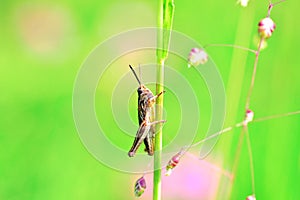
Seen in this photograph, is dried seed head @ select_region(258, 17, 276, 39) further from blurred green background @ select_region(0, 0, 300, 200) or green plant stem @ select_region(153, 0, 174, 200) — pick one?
blurred green background @ select_region(0, 0, 300, 200)

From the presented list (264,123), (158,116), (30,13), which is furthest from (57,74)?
(158,116)

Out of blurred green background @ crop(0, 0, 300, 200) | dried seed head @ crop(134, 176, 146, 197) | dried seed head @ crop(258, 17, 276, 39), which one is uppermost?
blurred green background @ crop(0, 0, 300, 200)

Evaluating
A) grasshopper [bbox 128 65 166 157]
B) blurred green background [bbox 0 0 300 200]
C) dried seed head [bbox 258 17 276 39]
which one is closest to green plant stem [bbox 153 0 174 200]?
grasshopper [bbox 128 65 166 157]

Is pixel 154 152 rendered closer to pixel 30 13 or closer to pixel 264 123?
pixel 264 123

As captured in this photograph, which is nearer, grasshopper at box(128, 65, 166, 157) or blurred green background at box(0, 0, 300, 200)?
grasshopper at box(128, 65, 166, 157)

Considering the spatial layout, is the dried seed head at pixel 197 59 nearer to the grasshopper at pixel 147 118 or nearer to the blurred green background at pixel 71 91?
the grasshopper at pixel 147 118

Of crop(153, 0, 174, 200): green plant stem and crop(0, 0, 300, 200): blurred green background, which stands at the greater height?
crop(0, 0, 300, 200): blurred green background

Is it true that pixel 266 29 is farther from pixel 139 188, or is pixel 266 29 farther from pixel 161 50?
pixel 139 188

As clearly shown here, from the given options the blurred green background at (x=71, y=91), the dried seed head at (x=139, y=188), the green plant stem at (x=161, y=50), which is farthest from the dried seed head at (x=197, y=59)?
the blurred green background at (x=71, y=91)
